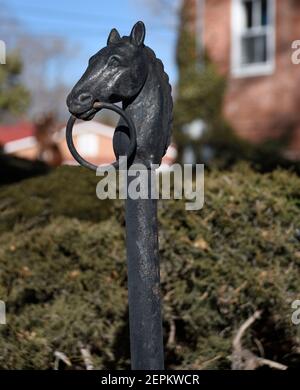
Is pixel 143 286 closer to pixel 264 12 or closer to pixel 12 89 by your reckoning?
pixel 264 12

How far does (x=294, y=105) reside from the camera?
1925 cm

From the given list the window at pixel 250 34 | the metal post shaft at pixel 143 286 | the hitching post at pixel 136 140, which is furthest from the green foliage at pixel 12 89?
the metal post shaft at pixel 143 286

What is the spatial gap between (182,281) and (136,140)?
1685mm

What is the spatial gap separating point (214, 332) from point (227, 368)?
224 millimetres

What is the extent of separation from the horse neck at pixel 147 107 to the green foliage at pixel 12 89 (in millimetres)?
26182

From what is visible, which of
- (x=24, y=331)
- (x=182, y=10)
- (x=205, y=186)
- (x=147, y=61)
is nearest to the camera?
(x=147, y=61)

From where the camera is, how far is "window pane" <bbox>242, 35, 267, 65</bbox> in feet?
66.4

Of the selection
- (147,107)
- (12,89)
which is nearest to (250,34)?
(12,89)

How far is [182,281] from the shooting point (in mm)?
4648

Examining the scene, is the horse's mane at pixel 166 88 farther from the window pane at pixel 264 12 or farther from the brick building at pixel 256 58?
the window pane at pixel 264 12

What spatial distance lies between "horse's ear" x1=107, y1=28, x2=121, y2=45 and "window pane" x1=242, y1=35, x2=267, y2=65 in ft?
57.0
